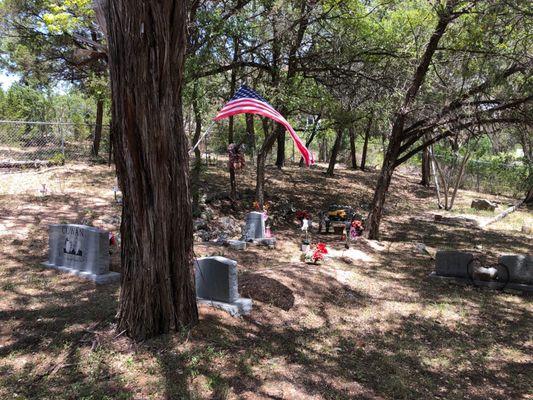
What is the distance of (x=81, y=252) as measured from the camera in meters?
6.91

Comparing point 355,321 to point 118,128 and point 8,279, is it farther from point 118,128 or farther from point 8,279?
point 8,279

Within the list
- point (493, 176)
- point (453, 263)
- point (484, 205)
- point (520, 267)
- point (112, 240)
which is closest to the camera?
point (520, 267)

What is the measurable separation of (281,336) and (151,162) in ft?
8.77

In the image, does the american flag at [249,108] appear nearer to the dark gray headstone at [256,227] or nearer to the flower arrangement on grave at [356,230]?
the dark gray headstone at [256,227]

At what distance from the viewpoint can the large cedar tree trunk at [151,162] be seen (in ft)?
13.4

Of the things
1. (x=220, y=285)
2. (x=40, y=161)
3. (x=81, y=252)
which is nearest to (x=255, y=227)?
(x=81, y=252)

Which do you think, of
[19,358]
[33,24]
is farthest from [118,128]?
[33,24]

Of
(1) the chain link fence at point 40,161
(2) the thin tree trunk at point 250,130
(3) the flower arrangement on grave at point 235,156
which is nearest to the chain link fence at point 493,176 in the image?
(2) the thin tree trunk at point 250,130

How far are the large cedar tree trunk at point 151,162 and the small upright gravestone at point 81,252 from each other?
234 cm

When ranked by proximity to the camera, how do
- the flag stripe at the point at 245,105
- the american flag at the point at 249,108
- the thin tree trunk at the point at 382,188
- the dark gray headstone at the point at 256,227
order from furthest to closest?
1. the thin tree trunk at the point at 382,188
2. the dark gray headstone at the point at 256,227
3. the flag stripe at the point at 245,105
4. the american flag at the point at 249,108

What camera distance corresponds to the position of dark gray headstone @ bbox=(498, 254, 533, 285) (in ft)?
26.6

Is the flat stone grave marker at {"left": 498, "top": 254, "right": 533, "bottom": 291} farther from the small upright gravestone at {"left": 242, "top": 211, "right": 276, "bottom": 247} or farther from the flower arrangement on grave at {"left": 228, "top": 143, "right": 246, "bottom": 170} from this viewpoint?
the flower arrangement on grave at {"left": 228, "top": 143, "right": 246, "bottom": 170}

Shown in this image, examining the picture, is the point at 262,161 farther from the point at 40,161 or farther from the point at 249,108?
the point at 40,161

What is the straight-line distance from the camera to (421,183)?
26.9m
